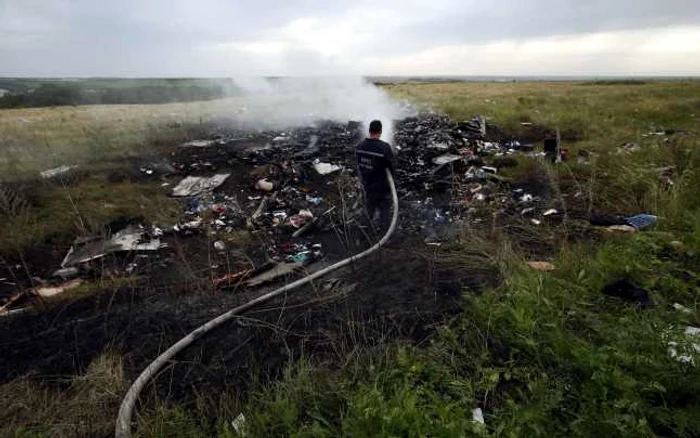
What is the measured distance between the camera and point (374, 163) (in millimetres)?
5242

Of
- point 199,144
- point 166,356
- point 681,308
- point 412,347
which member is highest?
point 199,144

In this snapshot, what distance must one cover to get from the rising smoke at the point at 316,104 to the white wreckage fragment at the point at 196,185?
531 centimetres

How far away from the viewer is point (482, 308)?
2693mm

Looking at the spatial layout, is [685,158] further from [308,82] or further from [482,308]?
[308,82]

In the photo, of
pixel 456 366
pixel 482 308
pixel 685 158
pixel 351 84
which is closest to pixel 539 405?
pixel 456 366

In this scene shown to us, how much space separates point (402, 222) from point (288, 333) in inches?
→ 127

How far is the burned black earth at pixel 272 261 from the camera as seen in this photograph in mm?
2873

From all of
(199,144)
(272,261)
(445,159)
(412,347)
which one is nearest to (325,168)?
(445,159)

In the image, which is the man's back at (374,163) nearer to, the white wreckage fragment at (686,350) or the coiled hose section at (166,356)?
the coiled hose section at (166,356)

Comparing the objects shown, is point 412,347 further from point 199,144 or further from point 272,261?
point 199,144

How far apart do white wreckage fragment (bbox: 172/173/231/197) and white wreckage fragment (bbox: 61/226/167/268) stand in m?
1.73

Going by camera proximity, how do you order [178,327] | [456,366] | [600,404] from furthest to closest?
[178,327], [456,366], [600,404]

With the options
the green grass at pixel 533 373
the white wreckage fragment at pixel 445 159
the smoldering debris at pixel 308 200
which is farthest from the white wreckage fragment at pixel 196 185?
the green grass at pixel 533 373

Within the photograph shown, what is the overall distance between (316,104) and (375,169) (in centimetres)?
1130
